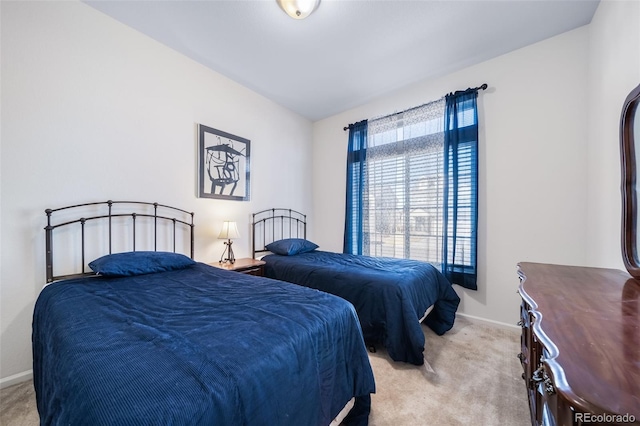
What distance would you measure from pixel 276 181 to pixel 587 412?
11.7 ft

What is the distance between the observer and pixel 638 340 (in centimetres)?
64

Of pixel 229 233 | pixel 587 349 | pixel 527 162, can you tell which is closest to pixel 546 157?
pixel 527 162

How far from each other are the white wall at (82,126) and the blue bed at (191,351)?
186 millimetres

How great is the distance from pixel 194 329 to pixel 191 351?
0.60 feet

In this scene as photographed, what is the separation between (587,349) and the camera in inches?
23.8

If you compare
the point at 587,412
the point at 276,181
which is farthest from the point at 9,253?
the point at 587,412

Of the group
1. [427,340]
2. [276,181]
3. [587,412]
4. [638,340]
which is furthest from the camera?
[276,181]

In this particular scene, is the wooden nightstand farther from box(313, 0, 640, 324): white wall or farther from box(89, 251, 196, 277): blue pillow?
box(313, 0, 640, 324): white wall

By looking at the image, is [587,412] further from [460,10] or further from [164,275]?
[460,10]

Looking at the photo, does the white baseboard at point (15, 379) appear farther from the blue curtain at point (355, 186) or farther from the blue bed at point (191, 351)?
the blue curtain at point (355, 186)

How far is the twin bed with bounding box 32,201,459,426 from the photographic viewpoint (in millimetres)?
688

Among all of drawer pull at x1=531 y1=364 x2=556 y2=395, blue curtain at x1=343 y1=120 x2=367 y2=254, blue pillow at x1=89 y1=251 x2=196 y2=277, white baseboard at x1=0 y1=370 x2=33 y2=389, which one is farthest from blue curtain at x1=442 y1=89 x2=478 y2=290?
white baseboard at x1=0 y1=370 x2=33 y2=389

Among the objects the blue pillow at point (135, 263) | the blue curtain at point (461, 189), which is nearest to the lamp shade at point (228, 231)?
the blue pillow at point (135, 263)

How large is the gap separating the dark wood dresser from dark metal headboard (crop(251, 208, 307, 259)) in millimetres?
2918
